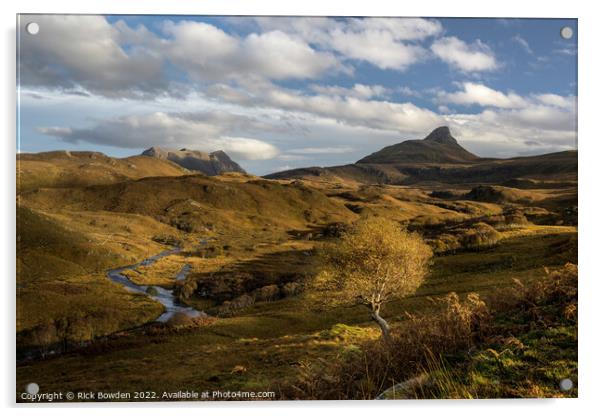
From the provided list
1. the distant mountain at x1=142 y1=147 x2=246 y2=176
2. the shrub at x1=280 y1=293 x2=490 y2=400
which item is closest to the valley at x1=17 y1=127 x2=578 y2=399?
the distant mountain at x1=142 y1=147 x2=246 y2=176

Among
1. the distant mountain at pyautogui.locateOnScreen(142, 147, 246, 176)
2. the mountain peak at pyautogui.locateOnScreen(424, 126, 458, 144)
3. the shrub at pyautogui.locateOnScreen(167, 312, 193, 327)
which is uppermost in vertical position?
the mountain peak at pyautogui.locateOnScreen(424, 126, 458, 144)

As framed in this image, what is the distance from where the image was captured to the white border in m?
8.51

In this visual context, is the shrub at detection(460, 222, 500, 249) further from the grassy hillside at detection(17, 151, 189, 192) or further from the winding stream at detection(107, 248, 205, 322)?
the grassy hillside at detection(17, 151, 189, 192)

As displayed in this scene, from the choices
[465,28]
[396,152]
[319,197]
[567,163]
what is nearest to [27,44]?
[319,197]

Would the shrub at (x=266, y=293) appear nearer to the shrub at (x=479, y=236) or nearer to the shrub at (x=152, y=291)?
the shrub at (x=152, y=291)

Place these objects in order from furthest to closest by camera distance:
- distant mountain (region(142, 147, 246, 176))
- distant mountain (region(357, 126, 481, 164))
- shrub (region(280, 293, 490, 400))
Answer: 1. distant mountain (region(142, 147, 246, 176))
2. distant mountain (region(357, 126, 481, 164))
3. shrub (region(280, 293, 490, 400))

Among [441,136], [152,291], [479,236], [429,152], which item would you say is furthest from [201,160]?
[479,236]

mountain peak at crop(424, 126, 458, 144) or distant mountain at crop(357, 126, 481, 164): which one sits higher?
mountain peak at crop(424, 126, 458, 144)

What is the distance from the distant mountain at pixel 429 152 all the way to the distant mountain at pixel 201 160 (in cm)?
412

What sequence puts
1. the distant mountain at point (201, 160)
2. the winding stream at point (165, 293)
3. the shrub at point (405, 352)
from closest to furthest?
the shrub at point (405, 352) < the distant mountain at point (201, 160) < the winding stream at point (165, 293)

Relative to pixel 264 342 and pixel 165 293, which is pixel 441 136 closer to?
pixel 264 342

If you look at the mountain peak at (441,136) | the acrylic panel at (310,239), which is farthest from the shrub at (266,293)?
the mountain peak at (441,136)

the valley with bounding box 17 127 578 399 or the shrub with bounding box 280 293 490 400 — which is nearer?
the shrub with bounding box 280 293 490 400

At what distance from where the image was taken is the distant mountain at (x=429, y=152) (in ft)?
34.8
